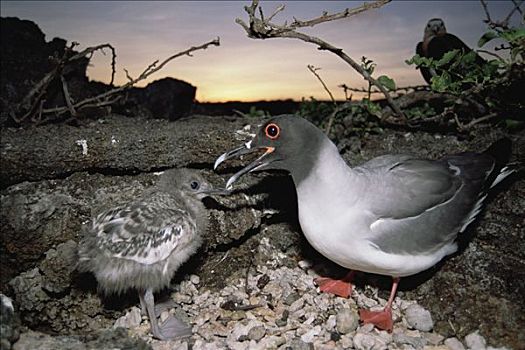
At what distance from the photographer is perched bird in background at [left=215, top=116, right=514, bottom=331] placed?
3.11 metres

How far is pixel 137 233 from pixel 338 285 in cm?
137

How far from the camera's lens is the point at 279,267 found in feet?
12.9

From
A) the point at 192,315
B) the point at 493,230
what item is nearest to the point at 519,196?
the point at 493,230

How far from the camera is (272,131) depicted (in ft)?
10.3

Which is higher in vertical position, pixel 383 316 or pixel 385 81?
pixel 385 81

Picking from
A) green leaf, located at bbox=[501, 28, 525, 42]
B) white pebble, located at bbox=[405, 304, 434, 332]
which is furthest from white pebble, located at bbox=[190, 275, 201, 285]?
green leaf, located at bbox=[501, 28, 525, 42]

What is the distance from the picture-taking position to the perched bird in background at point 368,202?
3.11 meters

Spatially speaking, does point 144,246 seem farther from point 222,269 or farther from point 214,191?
point 222,269

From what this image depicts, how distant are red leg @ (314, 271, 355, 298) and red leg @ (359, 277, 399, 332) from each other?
0.68ft

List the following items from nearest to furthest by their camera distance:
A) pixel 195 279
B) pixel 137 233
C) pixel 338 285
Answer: pixel 137 233 → pixel 338 285 → pixel 195 279

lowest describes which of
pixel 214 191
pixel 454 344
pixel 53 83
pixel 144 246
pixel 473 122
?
pixel 454 344

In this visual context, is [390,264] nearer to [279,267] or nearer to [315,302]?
[315,302]

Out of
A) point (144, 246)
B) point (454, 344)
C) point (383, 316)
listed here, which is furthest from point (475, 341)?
point (144, 246)

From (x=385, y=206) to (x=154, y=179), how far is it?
1499 mm
